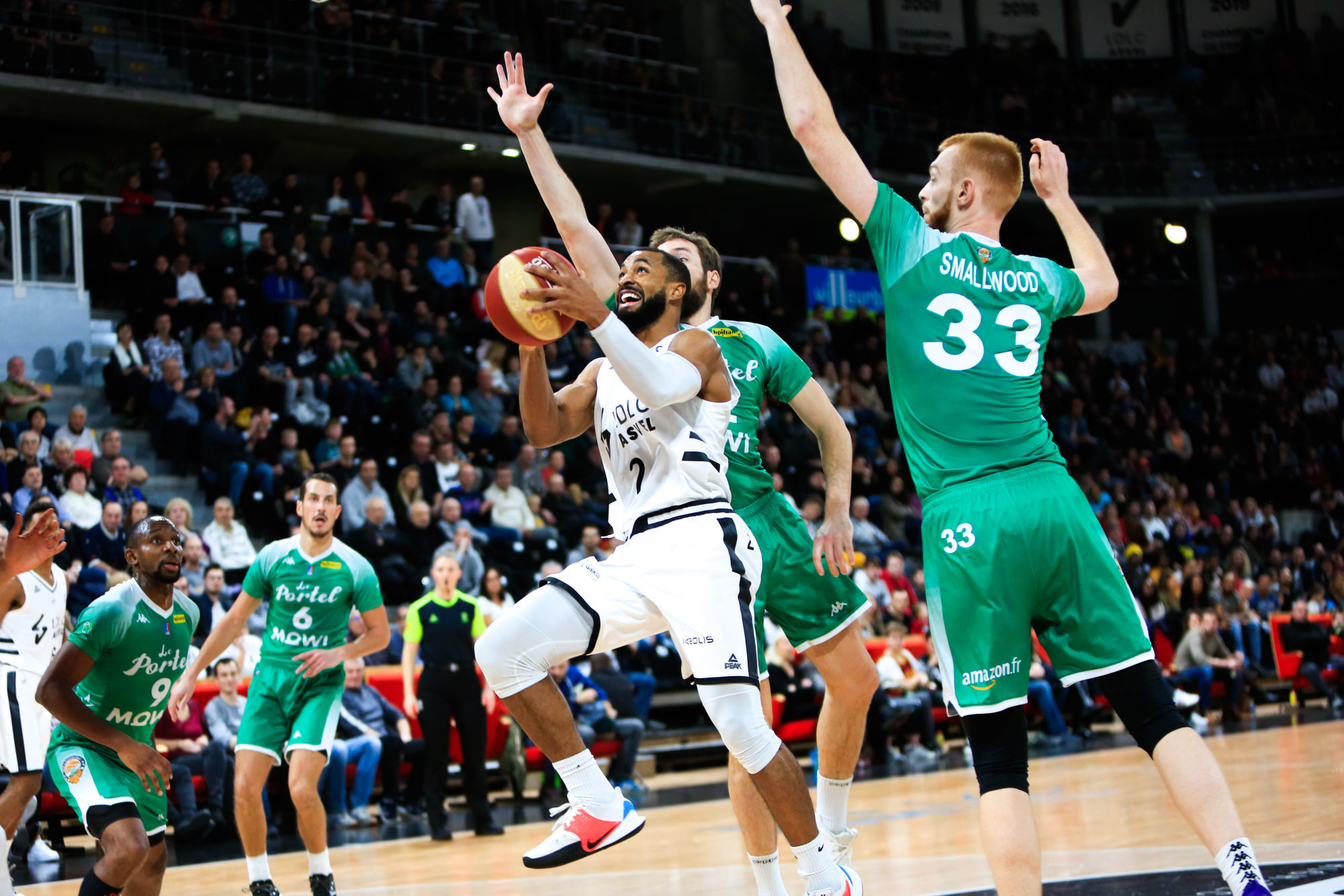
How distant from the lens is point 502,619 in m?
4.52

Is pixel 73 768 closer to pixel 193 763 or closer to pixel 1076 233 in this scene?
pixel 1076 233

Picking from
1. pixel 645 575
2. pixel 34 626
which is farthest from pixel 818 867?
pixel 34 626

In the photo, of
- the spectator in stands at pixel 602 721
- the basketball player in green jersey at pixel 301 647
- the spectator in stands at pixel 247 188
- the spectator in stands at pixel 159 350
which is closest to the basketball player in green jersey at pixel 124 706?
the basketball player in green jersey at pixel 301 647

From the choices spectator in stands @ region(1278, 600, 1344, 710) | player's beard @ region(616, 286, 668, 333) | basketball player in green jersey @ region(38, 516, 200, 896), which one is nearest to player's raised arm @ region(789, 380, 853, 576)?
player's beard @ region(616, 286, 668, 333)

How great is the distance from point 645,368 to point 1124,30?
31.3m

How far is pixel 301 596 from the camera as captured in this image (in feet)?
25.5

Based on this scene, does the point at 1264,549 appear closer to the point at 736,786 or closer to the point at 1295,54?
the point at 1295,54

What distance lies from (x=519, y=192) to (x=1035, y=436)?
1996cm

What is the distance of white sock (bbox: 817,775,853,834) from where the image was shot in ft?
19.1

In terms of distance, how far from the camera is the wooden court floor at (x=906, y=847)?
6.84 meters

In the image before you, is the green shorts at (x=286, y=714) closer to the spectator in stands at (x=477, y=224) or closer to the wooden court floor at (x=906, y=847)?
the wooden court floor at (x=906, y=847)

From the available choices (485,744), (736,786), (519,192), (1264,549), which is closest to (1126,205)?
(1264,549)

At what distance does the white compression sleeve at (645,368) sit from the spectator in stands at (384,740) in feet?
24.1

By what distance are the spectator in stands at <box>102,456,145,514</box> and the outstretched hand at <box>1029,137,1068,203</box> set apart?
9.94 meters
